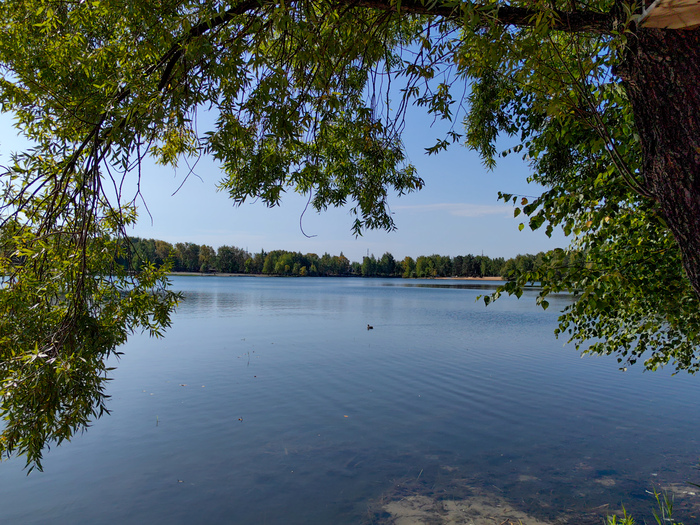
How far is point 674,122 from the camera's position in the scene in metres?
2.88

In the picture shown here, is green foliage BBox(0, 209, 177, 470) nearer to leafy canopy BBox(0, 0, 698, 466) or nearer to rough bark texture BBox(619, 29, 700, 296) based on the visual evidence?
leafy canopy BBox(0, 0, 698, 466)

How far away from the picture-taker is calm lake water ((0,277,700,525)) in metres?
6.58

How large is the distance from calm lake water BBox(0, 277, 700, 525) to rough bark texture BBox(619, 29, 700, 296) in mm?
4986

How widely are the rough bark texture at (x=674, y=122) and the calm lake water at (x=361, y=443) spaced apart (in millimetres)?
4986

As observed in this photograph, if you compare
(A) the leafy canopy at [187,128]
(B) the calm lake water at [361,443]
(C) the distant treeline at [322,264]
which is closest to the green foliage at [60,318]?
(A) the leafy canopy at [187,128]

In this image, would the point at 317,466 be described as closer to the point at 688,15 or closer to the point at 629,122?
the point at 629,122

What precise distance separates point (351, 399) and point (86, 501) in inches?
243

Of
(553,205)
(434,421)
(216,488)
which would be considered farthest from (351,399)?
(553,205)

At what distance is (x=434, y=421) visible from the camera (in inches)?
391

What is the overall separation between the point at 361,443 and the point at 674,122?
7.48 metres

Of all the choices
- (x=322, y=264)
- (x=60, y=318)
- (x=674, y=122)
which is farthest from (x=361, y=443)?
(x=322, y=264)

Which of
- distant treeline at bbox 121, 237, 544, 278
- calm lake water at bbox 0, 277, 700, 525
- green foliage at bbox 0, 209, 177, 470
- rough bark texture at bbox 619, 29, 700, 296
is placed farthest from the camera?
distant treeline at bbox 121, 237, 544, 278

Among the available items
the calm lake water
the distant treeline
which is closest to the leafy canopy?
the calm lake water

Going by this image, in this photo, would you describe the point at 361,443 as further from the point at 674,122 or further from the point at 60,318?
the point at 674,122
